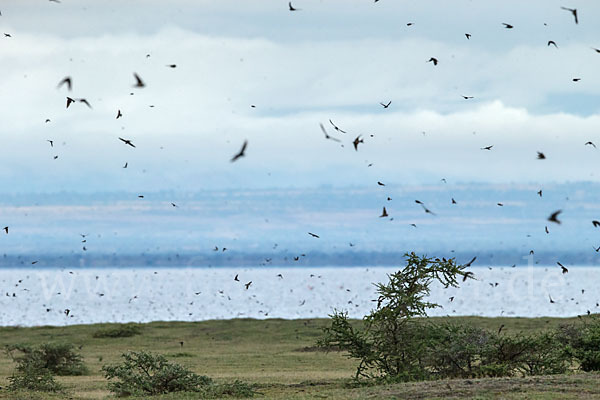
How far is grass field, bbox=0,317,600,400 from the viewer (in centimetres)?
2334

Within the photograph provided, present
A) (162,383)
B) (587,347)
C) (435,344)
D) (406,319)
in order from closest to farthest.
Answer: (406,319)
(435,344)
(162,383)
(587,347)

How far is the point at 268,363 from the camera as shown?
43.6 meters

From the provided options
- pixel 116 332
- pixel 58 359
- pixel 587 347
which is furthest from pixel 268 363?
pixel 116 332

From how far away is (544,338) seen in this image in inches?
1083

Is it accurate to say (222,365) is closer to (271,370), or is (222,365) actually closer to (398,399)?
(271,370)

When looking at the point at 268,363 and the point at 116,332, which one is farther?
the point at 116,332

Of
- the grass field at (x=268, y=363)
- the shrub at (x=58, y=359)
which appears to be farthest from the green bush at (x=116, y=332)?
the shrub at (x=58, y=359)

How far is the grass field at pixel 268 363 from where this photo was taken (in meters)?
23.3

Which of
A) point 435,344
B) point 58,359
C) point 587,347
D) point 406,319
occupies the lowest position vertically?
point 58,359

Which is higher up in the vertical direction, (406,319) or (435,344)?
(406,319)

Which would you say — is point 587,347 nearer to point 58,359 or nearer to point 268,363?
point 268,363

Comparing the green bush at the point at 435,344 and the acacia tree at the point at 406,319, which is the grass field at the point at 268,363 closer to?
the acacia tree at the point at 406,319

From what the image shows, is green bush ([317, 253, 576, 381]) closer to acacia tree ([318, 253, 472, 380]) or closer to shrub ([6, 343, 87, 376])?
acacia tree ([318, 253, 472, 380])

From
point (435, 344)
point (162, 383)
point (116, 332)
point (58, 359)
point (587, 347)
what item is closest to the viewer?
point (435, 344)
